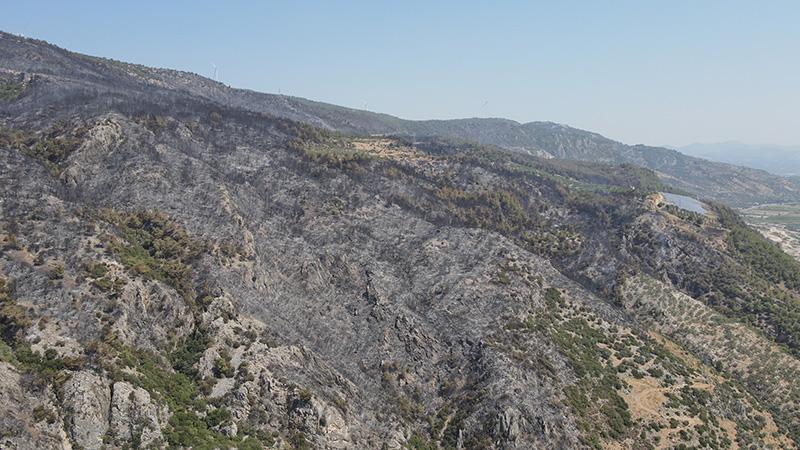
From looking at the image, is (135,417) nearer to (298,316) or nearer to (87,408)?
(87,408)

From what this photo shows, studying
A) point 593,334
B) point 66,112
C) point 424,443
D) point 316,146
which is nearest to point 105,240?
point 424,443

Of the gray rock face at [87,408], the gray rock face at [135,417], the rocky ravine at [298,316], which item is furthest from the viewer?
the rocky ravine at [298,316]

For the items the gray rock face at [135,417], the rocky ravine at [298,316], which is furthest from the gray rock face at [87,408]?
the gray rock face at [135,417]

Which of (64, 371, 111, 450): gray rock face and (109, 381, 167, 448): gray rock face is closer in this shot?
(64, 371, 111, 450): gray rock face

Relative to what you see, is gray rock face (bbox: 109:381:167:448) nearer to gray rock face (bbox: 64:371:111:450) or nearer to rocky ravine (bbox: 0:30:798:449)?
rocky ravine (bbox: 0:30:798:449)

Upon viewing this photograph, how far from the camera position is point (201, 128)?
389ft

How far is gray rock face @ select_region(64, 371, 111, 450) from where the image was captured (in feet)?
139

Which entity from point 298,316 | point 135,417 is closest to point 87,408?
point 135,417

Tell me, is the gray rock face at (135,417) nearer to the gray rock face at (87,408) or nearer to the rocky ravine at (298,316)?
the rocky ravine at (298,316)

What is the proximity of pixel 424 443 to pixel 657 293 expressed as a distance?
65.8m

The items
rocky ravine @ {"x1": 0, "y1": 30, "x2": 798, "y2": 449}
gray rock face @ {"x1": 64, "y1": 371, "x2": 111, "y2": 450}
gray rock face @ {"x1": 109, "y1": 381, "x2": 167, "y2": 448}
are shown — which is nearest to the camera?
gray rock face @ {"x1": 64, "y1": 371, "x2": 111, "y2": 450}

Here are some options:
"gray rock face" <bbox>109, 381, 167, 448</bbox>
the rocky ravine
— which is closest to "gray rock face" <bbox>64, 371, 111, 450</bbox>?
the rocky ravine

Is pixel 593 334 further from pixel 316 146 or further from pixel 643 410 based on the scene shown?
pixel 316 146

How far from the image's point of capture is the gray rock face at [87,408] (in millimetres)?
42375
